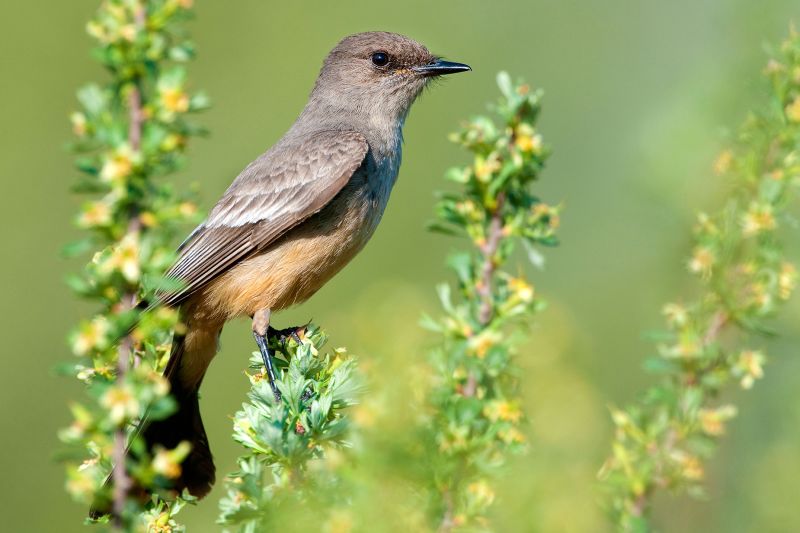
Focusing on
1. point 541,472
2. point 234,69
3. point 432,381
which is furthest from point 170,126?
point 234,69

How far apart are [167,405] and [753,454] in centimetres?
185

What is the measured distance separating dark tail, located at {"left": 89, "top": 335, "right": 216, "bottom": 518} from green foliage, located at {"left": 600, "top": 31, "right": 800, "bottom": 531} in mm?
2388

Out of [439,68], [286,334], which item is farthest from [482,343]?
[439,68]

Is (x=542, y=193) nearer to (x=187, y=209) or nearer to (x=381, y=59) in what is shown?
(x=381, y=59)

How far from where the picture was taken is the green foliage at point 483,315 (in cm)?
174

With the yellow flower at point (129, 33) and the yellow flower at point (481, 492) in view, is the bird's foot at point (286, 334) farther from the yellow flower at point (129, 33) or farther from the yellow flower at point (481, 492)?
the yellow flower at point (129, 33)

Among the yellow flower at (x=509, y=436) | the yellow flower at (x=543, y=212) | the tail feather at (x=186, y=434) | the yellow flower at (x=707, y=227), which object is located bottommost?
the yellow flower at (x=509, y=436)

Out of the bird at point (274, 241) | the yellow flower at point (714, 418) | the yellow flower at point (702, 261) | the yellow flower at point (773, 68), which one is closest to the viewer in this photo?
the yellow flower at point (714, 418)

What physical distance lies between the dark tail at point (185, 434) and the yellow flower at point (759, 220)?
8.32ft

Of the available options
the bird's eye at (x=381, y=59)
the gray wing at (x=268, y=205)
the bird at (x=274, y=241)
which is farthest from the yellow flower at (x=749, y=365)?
the bird's eye at (x=381, y=59)

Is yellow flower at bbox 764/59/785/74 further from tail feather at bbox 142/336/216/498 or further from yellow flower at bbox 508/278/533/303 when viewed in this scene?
tail feather at bbox 142/336/216/498

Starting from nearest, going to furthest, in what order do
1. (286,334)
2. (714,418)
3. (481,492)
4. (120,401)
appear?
(120,401)
(481,492)
(714,418)
(286,334)

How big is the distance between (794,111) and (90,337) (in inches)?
58.4

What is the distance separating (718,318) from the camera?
6.71 ft
